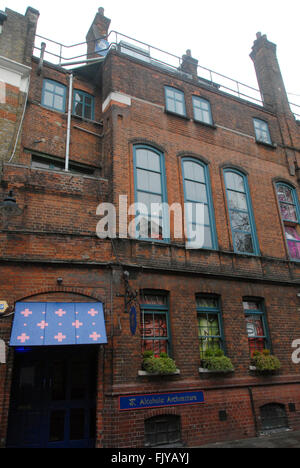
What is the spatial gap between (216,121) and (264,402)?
10.4 meters

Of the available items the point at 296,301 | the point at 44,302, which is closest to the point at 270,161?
the point at 296,301

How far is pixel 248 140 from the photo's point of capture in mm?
14211

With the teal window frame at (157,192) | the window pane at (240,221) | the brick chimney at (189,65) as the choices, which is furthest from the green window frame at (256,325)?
the brick chimney at (189,65)

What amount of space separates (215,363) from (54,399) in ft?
14.4

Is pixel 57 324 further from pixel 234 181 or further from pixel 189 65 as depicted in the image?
pixel 189 65

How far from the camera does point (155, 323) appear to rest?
9469mm

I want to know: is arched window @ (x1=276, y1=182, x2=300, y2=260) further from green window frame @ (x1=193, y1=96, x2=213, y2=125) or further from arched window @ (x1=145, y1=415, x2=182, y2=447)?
arched window @ (x1=145, y1=415, x2=182, y2=447)

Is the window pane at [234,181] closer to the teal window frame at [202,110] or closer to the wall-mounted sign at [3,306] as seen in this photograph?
the teal window frame at [202,110]

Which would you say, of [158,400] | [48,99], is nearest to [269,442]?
[158,400]

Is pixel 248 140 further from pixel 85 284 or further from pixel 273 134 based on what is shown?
pixel 85 284

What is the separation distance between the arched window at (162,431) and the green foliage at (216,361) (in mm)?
1603

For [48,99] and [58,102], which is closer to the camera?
[48,99]

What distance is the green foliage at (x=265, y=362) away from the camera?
1006cm

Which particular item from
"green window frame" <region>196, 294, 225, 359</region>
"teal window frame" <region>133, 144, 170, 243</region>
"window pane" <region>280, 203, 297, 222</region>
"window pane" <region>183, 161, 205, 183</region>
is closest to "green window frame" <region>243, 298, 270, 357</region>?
"green window frame" <region>196, 294, 225, 359</region>
